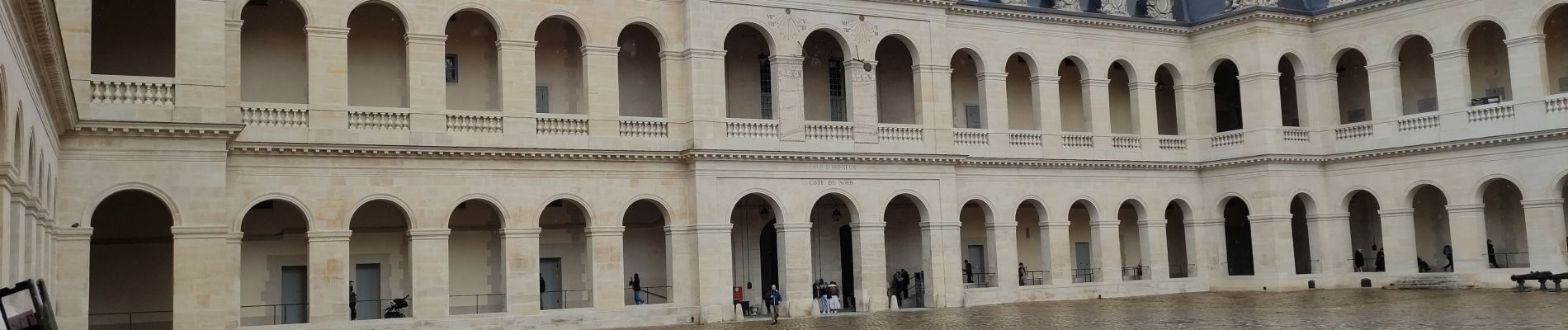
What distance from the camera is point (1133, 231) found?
4256 cm

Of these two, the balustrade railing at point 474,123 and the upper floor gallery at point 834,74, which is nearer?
the upper floor gallery at point 834,74

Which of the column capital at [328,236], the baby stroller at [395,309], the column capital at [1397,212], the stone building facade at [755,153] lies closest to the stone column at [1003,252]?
the stone building facade at [755,153]

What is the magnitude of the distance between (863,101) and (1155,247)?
434 inches

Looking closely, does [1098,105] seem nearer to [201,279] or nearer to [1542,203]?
[1542,203]

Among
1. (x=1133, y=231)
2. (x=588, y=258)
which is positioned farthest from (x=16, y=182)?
(x=1133, y=231)

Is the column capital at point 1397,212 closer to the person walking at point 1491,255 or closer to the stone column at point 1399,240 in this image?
the stone column at point 1399,240

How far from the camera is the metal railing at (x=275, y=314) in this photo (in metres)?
28.4

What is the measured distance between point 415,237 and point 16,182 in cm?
1323

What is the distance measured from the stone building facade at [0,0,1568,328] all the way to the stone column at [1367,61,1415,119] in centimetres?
6

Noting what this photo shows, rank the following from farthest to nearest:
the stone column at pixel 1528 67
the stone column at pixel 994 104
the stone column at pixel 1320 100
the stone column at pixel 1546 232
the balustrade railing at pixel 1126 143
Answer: the stone column at pixel 1320 100 → the balustrade railing at pixel 1126 143 → the stone column at pixel 994 104 → the stone column at pixel 1528 67 → the stone column at pixel 1546 232

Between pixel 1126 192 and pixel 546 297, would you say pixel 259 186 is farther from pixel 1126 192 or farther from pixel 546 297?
pixel 1126 192

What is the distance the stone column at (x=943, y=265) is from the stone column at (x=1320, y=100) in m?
11.6

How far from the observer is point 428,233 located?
92.3 feet

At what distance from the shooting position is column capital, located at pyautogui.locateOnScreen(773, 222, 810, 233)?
3216cm
